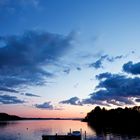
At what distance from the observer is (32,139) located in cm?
12912

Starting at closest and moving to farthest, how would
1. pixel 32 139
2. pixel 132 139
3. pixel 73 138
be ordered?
pixel 73 138 < pixel 132 139 < pixel 32 139

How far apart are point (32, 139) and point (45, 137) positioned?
40324mm

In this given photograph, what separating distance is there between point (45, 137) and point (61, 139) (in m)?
5.50

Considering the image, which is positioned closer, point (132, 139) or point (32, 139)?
point (132, 139)

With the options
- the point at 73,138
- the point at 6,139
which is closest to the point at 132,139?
the point at 73,138

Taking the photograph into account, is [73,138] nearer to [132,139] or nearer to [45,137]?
[45,137]

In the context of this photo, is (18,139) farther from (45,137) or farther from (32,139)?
(45,137)

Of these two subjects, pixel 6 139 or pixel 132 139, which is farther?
pixel 6 139

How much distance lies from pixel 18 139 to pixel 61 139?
47862 millimetres

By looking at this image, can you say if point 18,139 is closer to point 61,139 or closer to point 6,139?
point 6,139

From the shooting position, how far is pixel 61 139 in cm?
8794

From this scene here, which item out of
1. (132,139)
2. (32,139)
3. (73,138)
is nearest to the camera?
(73,138)

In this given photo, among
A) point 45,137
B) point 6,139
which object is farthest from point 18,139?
point 45,137

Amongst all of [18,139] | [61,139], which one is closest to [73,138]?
[61,139]
